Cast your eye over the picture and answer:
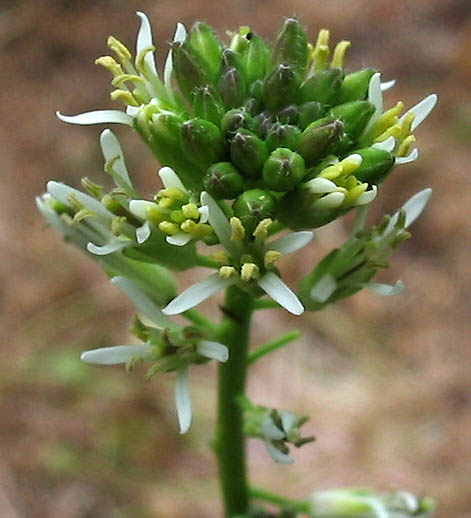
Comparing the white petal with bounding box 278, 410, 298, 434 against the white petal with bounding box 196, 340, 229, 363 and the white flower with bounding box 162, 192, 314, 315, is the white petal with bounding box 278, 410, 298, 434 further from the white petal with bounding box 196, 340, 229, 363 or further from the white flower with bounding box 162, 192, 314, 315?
the white flower with bounding box 162, 192, 314, 315

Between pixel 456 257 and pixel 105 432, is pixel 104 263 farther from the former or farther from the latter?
pixel 456 257

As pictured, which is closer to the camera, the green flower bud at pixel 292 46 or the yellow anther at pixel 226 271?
the yellow anther at pixel 226 271

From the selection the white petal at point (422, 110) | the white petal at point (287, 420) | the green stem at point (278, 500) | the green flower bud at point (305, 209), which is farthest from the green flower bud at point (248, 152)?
the green stem at point (278, 500)

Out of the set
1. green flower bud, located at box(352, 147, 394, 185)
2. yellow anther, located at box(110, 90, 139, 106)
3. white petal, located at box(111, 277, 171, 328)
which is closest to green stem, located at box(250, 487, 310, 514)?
white petal, located at box(111, 277, 171, 328)

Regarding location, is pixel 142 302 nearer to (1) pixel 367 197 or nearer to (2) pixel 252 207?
(2) pixel 252 207

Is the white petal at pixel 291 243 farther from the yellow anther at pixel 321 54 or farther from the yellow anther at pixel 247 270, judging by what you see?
the yellow anther at pixel 321 54

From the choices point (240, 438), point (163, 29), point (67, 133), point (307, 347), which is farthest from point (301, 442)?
point (163, 29)

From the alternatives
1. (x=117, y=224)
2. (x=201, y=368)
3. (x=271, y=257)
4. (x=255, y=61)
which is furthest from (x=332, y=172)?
(x=201, y=368)
